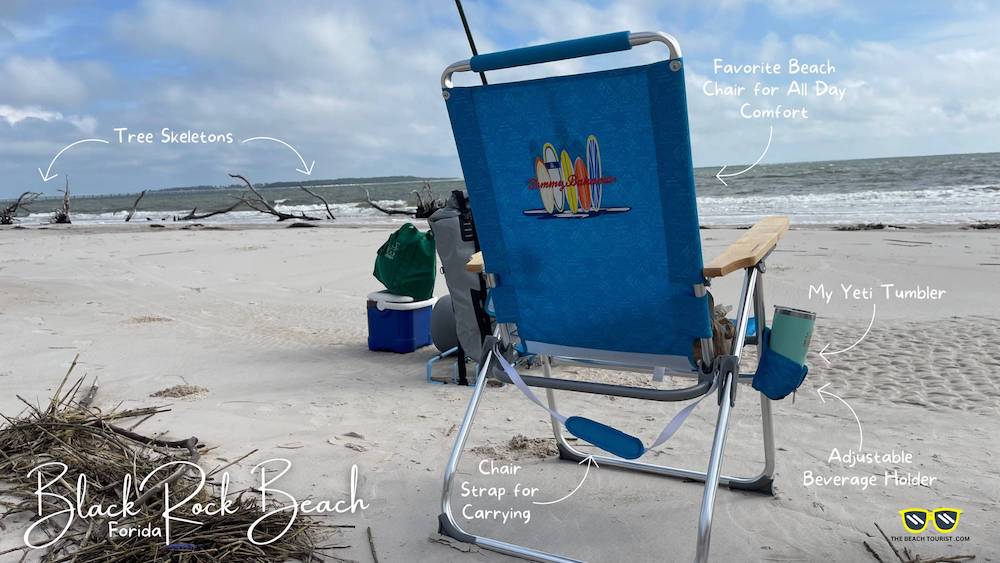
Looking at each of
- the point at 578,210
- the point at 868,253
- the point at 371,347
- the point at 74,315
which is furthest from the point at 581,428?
the point at 868,253

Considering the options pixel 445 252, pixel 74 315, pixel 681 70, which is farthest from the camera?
pixel 74 315

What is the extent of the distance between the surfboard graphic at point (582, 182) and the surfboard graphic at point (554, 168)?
46 millimetres

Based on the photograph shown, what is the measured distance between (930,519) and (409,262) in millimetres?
3129

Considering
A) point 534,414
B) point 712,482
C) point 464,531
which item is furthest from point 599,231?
point 534,414

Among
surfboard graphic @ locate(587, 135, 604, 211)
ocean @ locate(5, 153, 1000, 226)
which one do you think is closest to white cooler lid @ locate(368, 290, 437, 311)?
surfboard graphic @ locate(587, 135, 604, 211)

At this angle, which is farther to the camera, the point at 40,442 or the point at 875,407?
the point at 875,407

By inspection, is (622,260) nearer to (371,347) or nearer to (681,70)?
(681,70)

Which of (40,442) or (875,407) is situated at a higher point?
(40,442)

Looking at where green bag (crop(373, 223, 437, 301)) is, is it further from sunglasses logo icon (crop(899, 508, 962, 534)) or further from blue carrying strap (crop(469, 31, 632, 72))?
sunglasses logo icon (crop(899, 508, 962, 534))

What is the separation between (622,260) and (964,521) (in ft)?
4.30

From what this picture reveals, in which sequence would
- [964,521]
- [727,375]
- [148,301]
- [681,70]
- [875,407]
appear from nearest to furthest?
[681,70] → [727,375] → [964,521] → [875,407] → [148,301]

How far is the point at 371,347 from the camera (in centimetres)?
489

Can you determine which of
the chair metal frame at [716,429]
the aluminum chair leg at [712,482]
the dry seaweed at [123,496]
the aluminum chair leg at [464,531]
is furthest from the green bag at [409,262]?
the aluminum chair leg at [712,482]

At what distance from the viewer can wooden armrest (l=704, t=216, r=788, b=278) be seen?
A: 2.12 metres
